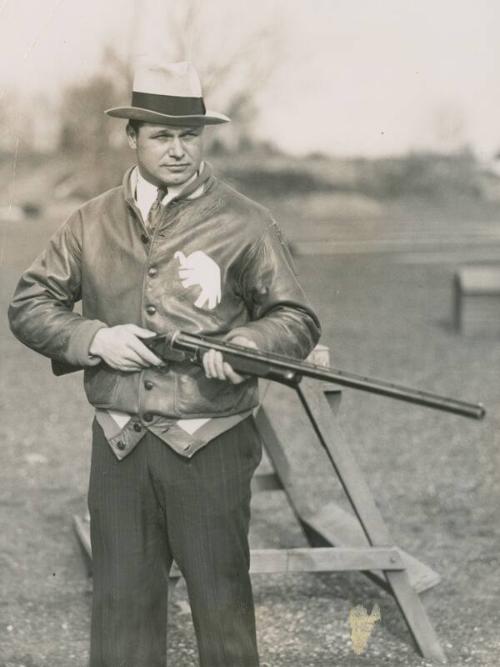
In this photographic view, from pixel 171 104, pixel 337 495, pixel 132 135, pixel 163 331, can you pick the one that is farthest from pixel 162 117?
pixel 337 495

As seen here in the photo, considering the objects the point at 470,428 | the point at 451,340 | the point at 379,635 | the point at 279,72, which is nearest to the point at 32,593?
the point at 379,635

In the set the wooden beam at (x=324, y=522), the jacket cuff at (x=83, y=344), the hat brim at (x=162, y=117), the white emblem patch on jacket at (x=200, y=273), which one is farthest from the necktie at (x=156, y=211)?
the wooden beam at (x=324, y=522)

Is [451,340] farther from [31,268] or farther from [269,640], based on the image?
[31,268]

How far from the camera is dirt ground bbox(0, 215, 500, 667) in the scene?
13.7 ft

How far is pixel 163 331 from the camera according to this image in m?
3.11

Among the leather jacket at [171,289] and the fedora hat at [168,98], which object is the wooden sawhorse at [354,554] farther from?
the fedora hat at [168,98]

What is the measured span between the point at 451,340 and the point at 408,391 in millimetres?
8658

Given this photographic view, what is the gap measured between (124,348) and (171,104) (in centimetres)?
67

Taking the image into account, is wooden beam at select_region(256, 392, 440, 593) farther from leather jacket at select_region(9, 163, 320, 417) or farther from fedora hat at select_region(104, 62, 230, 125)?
fedora hat at select_region(104, 62, 230, 125)

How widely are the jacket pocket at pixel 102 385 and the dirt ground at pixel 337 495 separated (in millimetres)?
1246

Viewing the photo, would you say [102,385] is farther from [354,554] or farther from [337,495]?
[337,495]

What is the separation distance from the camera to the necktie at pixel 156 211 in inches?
124

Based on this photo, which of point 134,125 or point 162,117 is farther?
point 134,125

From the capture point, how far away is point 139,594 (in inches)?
128
